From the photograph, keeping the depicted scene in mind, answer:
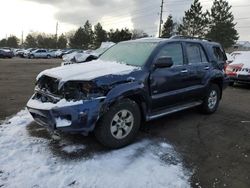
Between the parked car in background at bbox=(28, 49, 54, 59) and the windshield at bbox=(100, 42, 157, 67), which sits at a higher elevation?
the windshield at bbox=(100, 42, 157, 67)

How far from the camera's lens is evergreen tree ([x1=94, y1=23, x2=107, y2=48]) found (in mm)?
72469

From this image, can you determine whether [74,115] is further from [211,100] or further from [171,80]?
[211,100]

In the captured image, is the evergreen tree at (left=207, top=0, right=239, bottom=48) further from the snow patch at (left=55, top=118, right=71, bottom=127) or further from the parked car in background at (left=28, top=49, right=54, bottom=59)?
the snow patch at (left=55, top=118, right=71, bottom=127)

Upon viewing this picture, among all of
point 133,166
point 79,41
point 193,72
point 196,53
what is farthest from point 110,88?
point 79,41

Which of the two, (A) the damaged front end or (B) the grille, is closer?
(A) the damaged front end

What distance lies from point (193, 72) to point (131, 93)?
2029mm

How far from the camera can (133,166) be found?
4.21 meters

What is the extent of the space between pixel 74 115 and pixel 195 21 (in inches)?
2231

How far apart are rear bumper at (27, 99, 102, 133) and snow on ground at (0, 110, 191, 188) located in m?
0.48

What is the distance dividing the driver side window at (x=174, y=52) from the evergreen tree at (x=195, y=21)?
52.5 meters

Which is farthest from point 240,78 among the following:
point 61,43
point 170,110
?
point 61,43

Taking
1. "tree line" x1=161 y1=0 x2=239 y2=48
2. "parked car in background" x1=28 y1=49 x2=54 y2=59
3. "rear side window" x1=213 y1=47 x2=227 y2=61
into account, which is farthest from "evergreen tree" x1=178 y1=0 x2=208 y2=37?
"rear side window" x1=213 y1=47 x2=227 y2=61

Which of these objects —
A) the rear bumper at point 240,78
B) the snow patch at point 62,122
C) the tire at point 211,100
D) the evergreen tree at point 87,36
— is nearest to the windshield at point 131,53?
the snow patch at point 62,122

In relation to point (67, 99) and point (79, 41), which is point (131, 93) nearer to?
point (67, 99)
